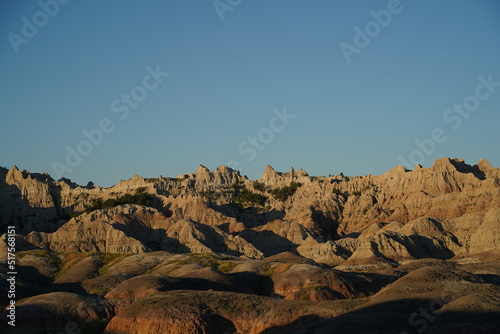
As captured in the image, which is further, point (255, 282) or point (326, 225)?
point (326, 225)

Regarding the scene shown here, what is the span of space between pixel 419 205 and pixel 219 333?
112856 millimetres

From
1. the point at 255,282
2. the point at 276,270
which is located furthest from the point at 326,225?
the point at 255,282

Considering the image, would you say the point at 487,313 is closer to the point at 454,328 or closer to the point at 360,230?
the point at 454,328

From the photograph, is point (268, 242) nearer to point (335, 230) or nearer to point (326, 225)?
point (326, 225)

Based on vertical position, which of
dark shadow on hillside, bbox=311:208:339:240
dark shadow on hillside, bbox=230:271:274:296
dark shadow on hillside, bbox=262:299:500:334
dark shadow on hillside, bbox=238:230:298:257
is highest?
dark shadow on hillside, bbox=311:208:339:240

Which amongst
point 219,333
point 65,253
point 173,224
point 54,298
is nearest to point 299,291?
point 219,333

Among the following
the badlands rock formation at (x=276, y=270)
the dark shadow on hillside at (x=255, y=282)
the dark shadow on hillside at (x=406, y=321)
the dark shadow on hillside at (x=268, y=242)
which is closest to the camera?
the dark shadow on hillside at (x=406, y=321)

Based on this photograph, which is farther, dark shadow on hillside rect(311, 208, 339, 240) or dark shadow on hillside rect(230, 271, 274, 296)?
dark shadow on hillside rect(311, 208, 339, 240)

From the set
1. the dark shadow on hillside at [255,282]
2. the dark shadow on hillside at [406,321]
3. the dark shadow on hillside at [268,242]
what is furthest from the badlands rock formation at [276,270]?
the dark shadow on hillside at [268,242]

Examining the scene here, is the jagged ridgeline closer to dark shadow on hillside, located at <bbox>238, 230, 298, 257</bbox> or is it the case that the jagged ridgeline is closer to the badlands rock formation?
dark shadow on hillside, located at <bbox>238, 230, 298, 257</bbox>

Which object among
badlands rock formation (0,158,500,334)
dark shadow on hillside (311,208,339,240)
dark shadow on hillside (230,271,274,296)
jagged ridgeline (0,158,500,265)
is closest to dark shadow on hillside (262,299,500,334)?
badlands rock formation (0,158,500,334)

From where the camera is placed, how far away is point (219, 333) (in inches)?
3169

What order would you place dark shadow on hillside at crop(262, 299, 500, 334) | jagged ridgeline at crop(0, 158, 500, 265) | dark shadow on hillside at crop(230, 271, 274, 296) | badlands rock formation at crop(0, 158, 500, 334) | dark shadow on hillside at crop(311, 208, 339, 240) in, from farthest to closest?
dark shadow on hillside at crop(311, 208, 339, 240)
jagged ridgeline at crop(0, 158, 500, 265)
dark shadow on hillside at crop(230, 271, 274, 296)
badlands rock formation at crop(0, 158, 500, 334)
dark shadow on hillside at crop(262, 299, 500, 334)

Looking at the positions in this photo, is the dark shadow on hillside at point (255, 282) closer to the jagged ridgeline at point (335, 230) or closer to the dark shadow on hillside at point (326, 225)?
the jagged ridgeline at point (335, 230)
